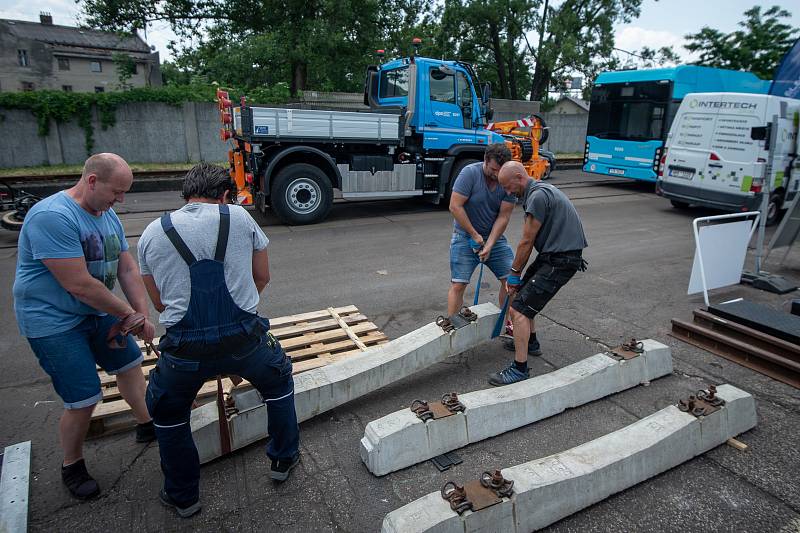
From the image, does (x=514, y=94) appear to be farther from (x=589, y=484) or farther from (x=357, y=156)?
(x=589, y=484)

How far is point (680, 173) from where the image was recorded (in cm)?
1052

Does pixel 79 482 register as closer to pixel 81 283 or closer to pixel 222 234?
pixel 81 283

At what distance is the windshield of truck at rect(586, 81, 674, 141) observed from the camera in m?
13.2

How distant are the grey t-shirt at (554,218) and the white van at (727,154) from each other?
7.31m

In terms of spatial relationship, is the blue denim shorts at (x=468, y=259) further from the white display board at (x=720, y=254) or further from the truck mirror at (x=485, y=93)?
the truck mirror at (x=485, y=93)

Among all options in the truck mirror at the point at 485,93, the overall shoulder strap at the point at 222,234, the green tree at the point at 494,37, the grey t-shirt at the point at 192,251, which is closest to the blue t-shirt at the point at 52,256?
the grey t-shirt at the point at 192,251

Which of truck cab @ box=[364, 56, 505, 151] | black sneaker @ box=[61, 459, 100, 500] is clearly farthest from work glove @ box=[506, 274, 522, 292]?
truck cab @ box=[364, 56, 505, 151]

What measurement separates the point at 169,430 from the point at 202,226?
1034mm

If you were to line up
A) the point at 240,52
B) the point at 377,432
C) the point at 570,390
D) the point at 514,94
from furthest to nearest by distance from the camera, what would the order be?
1. the point at 514,94
2. the point at 240,52
3. the point at 570,390
4. the point at 377,432

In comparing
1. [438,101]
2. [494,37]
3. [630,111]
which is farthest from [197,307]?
[494,37]

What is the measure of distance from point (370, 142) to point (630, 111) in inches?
335

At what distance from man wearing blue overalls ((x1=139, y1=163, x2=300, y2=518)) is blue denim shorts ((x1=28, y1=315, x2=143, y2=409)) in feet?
1.52

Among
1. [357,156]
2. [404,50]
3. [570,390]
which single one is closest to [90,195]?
[570,390]

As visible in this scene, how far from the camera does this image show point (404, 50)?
74.0 ft
